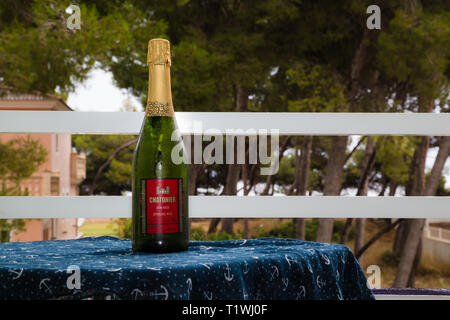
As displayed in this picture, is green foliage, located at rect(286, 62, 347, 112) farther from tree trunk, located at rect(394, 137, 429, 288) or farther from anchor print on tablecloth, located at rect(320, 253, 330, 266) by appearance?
anchor print on tablecloth, located at rect(320, 253, 330, 266)

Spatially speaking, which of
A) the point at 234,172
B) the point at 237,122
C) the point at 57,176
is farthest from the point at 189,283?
the point at 57,176

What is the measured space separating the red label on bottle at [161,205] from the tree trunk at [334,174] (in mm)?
5151

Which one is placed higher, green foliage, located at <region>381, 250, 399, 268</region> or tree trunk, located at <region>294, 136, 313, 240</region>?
tree trunk, located at <region>294, 136, 313, 240</region>

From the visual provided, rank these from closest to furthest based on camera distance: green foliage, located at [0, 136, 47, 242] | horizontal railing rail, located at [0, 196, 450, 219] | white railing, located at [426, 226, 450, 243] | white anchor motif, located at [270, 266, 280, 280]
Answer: white anchor motif, located at [270, 266, 280, 280], horizontal railing rail, located at [0, 196, 450, 219], green foliage, located at [0, 136, 47, 242], white railing, located at [426, 226, 450, 243]

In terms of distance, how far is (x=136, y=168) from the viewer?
32.0 inches

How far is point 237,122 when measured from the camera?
1723 millimetres

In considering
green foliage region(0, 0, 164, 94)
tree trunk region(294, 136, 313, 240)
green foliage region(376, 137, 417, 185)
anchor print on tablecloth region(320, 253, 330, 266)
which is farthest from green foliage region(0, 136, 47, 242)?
anchor print on tablecloth region(320, 253, 330, 266)

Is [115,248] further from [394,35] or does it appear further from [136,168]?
[394,35]

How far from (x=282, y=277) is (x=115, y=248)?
A: 311 mm

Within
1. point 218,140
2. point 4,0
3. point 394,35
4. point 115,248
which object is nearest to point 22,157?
point 4,0

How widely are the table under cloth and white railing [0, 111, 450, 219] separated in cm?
79

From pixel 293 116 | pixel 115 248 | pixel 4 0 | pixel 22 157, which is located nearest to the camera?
pixel 115 248

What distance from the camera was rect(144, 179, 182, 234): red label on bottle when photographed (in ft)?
2.26
